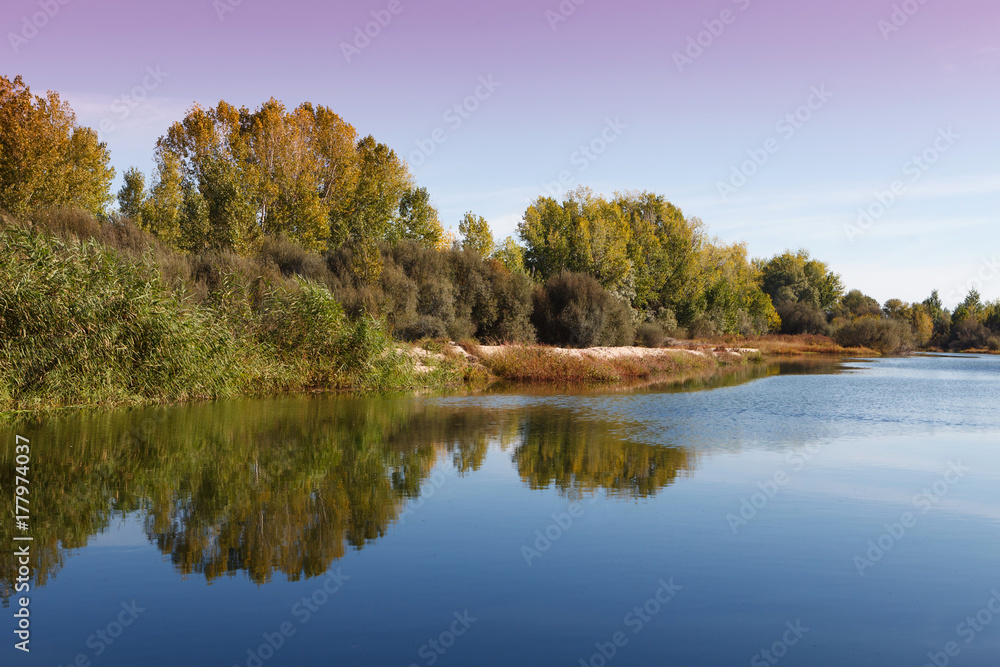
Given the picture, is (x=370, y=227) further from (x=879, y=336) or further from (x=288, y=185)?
(x=879, y=336)

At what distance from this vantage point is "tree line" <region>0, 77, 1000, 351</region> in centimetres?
3572

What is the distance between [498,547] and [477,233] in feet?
182

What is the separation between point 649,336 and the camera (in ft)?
162

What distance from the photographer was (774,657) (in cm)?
528

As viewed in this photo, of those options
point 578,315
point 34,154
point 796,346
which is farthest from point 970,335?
point 34,154

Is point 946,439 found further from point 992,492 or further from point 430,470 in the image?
point 430,470

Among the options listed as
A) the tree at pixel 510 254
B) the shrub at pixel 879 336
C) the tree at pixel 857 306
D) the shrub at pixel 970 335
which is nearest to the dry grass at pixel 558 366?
the tree at pixel 510 254

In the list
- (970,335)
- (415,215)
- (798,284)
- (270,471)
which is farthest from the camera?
(798,284)

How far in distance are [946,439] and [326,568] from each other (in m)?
14.3

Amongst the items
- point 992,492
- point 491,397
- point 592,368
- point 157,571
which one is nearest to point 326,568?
point 157,571

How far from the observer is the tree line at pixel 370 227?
35.7 metres

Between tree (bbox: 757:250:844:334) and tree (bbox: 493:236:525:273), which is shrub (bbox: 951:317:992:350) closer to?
tree (bbox: 757:250:844:334)

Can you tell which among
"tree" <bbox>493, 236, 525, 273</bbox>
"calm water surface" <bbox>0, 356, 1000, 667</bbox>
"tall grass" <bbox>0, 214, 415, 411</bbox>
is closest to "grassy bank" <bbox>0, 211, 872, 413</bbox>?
"tall grass" <bbox>0, 214, 415, 411</bbox>

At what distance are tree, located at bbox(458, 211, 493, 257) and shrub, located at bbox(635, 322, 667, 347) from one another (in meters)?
16.8
